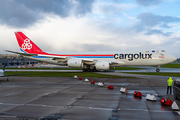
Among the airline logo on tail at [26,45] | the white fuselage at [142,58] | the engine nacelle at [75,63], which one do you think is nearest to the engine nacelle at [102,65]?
the white fuselage at [142,58]

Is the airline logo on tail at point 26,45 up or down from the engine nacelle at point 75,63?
up

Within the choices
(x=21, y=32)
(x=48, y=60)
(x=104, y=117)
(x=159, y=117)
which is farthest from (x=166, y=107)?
(x=21, y=32)

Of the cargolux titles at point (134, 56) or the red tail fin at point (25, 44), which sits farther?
the red tail fin at point (25, 44)

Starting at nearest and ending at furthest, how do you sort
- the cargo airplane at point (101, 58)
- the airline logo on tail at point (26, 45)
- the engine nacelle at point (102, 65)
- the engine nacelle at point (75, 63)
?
the engine nacelle at point (102, 65)
the engine nacelle at point (75, 63)
the cargo airplane at point (101, 58)
the airline logo on tail at point (26, 45)

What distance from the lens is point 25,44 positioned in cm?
4078

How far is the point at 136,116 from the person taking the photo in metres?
7.61

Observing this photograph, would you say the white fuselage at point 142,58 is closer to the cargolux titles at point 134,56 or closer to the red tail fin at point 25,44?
the cargolux titles at point 134,56

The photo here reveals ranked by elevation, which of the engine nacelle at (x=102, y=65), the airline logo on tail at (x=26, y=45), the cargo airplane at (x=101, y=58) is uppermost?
the airline logo on tail at (x=26, y=45)

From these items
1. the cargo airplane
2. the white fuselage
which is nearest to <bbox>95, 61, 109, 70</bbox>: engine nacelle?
the cargo airplane

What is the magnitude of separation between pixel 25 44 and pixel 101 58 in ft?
59.7

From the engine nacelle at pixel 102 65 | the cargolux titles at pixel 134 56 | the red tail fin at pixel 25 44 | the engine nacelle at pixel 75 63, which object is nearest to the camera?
the engine nacelle at pixel 102 65

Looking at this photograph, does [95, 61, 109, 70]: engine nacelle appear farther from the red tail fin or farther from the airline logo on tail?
the airline logo on tail

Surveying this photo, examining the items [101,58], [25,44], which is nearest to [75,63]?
[101,58]

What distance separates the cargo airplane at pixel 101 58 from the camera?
3588 centimetres
